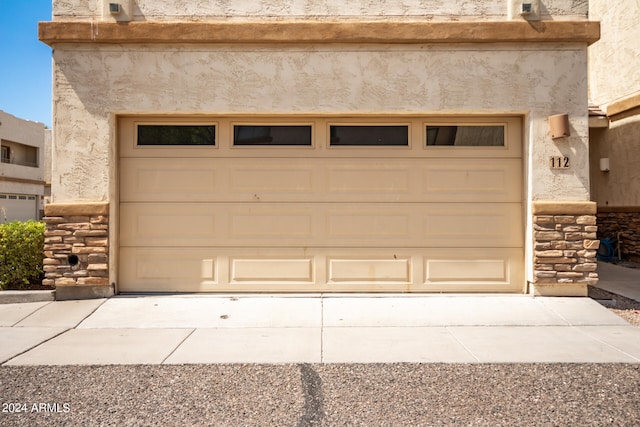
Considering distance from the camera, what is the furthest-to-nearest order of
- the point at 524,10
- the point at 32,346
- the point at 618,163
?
the point at 618,163
the point at 524,10
the point at 32,346

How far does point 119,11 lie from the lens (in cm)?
636

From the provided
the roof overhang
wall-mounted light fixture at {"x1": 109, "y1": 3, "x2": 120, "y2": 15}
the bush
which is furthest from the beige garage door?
wall-mounted light fixture at {"x1": 109, "y1": 3, "x2": 120, "y2": 15}

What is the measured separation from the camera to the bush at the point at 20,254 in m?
6.57

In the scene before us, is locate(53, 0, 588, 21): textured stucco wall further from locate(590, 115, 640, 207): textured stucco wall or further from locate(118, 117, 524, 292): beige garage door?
locate(590, 115, 640, 207): textured stucco wall

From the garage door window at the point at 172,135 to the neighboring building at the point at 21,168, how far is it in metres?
24.8

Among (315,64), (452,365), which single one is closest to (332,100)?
(315,64)

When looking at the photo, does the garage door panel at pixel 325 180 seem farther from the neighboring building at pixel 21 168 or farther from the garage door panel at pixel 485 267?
the neighboring building at pixel 21 168

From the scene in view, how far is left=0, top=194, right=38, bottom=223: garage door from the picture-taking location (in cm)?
2678

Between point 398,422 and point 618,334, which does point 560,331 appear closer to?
point 618,334

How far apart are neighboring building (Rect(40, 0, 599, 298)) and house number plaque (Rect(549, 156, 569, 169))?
0.10 feet

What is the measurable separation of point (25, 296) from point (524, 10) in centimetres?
825

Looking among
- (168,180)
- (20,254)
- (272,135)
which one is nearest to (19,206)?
(20,254)

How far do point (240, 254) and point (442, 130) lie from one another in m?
3.57

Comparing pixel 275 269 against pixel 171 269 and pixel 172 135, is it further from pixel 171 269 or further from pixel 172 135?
pixel 172 135
